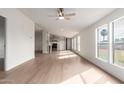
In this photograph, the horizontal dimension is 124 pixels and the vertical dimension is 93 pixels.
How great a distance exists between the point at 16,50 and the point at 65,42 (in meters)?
17.0

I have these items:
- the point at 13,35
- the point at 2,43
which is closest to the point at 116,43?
the point at 13,35

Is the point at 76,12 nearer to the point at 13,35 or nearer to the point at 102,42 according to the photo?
the point at 102,42

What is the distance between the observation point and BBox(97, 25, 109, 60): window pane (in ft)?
18.8

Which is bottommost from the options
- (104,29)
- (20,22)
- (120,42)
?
(120,42)

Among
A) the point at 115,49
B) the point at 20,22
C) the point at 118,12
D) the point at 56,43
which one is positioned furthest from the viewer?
the point at 56,43

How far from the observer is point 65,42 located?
75.0 feet

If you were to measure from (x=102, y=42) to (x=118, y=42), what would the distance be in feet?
5.22

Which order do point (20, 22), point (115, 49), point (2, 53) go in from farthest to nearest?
point (20, 22)
point (2, 53)
point (115, 49)

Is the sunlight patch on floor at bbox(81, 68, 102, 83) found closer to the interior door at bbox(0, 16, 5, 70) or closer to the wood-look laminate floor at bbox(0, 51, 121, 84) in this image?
the wood-look laminate floor at bbox(0, 51, 121, 84)

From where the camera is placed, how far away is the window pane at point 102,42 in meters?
5.73

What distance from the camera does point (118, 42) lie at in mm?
4660

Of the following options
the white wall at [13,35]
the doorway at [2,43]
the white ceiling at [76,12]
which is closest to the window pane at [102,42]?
the white ceiling at [76,12]
